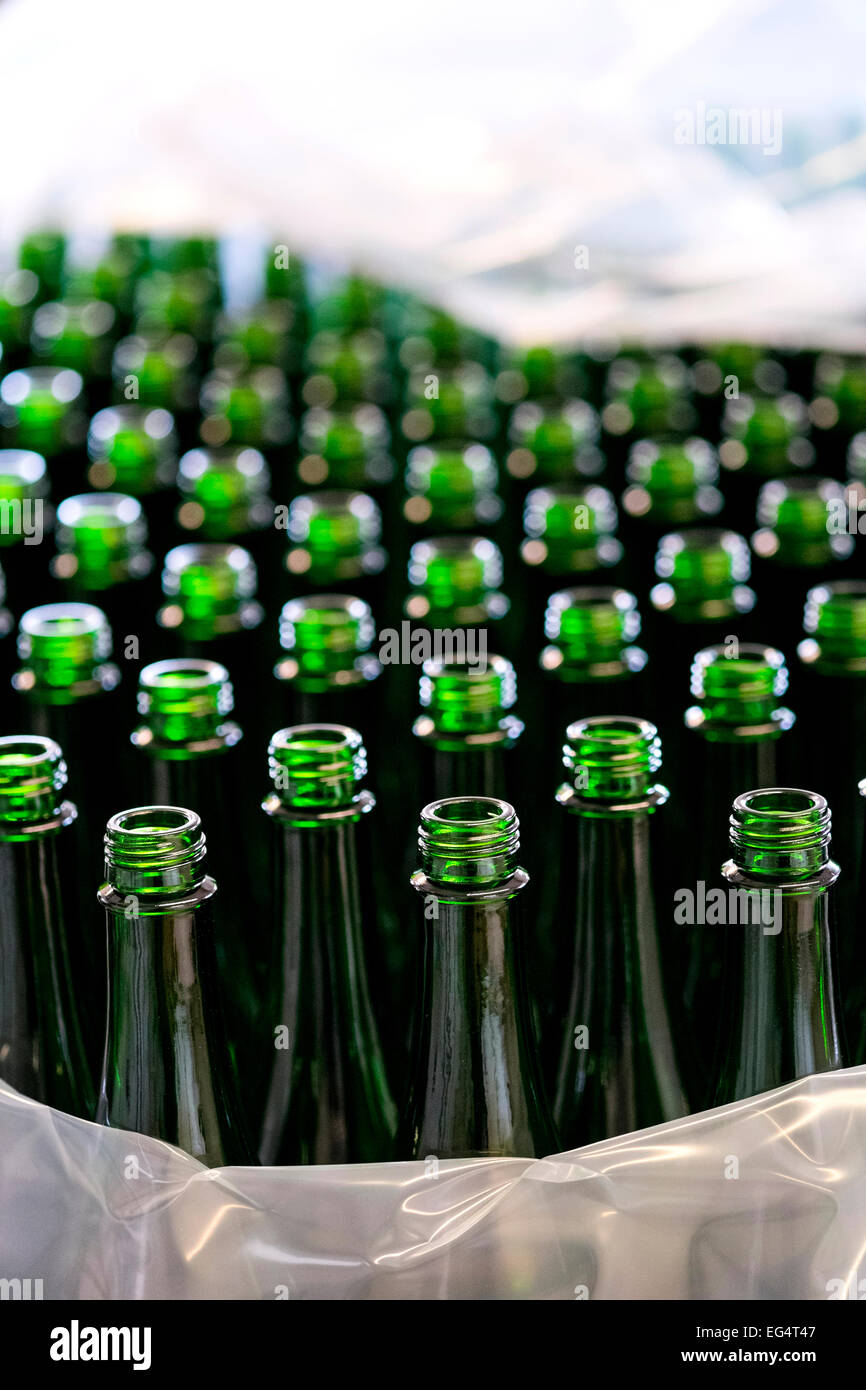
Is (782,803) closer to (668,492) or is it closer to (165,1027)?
(165,1027)

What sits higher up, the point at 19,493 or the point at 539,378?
the point at 539,378

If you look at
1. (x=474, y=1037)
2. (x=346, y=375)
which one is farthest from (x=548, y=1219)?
(x=346, y=375)

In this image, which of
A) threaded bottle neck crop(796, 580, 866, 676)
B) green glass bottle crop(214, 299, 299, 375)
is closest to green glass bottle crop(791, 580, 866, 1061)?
threaded bottle neck crop(796, 580, 866, 676)

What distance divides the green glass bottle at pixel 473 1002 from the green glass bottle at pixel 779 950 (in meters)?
0.12

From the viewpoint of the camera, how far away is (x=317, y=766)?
1.07 meters

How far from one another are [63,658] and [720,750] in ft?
1.66

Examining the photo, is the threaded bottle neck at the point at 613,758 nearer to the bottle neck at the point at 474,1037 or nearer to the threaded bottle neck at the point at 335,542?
the bottle neck at the point at 474,1037

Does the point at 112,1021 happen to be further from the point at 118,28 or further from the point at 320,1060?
the point at 118,28

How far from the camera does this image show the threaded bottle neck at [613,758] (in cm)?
108

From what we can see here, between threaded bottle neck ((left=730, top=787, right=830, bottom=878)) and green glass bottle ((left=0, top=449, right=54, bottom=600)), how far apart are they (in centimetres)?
109

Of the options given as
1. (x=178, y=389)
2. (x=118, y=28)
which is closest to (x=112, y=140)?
(x=118, y=28)
